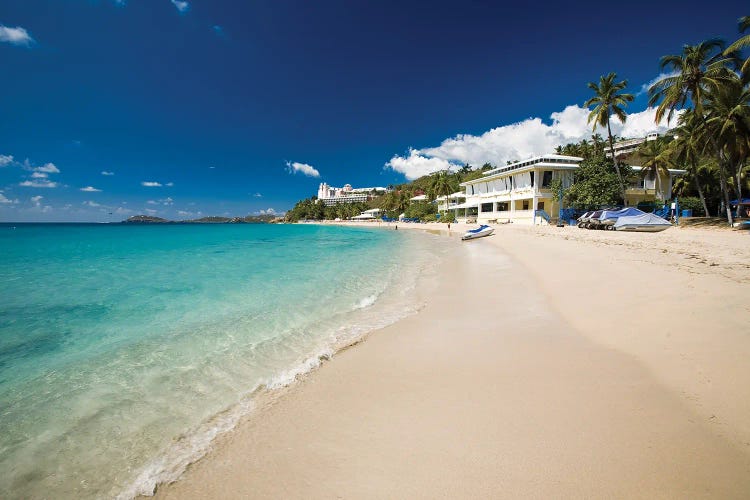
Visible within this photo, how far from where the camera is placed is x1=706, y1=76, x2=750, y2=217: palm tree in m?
18.9

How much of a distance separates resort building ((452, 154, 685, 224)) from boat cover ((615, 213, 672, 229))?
1192cm

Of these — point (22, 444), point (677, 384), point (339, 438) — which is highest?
point (677, 384)

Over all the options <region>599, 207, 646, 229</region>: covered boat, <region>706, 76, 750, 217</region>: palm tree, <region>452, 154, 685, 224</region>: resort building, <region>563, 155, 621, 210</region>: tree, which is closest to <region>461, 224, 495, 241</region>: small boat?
<region>599, 207, 646, 229</region>: covered boat

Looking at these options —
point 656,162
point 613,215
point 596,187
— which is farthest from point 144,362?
point 656,162

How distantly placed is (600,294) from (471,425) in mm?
5240

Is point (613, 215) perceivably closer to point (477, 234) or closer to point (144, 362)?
point (477, 234)

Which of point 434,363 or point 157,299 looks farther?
point 157,299

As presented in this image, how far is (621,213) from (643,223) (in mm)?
1728

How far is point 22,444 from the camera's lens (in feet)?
9.91

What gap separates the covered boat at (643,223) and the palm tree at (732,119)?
25.3ft

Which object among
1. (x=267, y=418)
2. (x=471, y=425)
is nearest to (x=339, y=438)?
(x=267, y=418)

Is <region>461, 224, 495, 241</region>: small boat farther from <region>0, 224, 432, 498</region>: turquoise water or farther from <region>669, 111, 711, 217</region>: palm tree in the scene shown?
<region>669, 111, 711, 217</region>: palm tree

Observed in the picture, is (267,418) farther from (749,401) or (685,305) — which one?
(685,305)

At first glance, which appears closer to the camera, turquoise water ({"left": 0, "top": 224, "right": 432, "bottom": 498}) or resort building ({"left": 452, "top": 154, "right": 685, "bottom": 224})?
turquoise water ({"left": 0, "top": 224, "right": 432, "bottom": 498})
